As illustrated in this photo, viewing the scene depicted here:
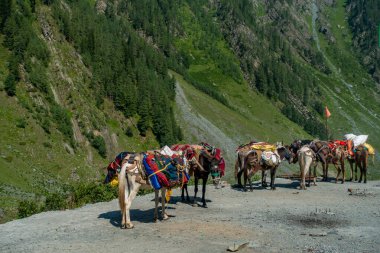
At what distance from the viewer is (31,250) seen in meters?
14.8

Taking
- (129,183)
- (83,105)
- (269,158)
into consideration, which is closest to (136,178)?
(129,183)

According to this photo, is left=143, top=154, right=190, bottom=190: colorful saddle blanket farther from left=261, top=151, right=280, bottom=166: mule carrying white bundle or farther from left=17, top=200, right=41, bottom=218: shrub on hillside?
left=261, top=151, right=280, bottom=166: mule carrying white bundle

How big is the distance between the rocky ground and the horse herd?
4.52ft

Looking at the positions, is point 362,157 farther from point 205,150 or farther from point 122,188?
point 122,188

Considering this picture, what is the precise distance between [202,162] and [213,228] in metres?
6.04

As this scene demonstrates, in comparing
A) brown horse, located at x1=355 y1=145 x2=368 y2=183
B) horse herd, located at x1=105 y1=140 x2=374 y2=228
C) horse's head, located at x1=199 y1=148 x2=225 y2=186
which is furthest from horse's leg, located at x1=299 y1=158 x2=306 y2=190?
brown horse, located at x1=355 y1=145 x2=368 y2=183

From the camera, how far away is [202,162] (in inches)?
935

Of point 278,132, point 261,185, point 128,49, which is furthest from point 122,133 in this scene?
point 278,132

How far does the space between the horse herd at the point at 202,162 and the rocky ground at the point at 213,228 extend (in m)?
1.38

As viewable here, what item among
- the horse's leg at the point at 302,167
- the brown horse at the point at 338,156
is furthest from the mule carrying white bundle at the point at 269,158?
the brown horse at the point at 338,156

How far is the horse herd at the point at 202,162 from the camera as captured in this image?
61.0ft

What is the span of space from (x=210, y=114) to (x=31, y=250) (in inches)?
4446

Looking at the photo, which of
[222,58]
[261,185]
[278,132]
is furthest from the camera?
[222,58]

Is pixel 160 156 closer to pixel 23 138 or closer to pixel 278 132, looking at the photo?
pixel 23 138
